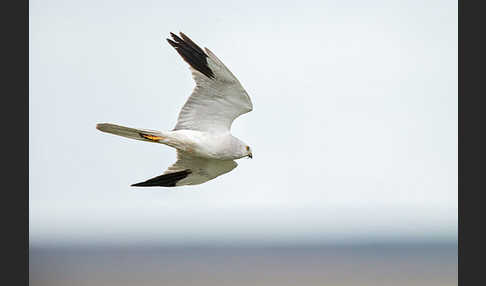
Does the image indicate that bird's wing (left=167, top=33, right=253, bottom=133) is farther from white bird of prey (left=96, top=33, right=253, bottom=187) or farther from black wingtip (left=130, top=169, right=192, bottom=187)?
black wingtip (left=130, top=169, right=192, bottom=187)

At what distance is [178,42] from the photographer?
627 cm

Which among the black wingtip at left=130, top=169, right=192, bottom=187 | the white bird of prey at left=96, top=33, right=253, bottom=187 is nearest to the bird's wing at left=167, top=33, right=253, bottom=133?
the white bird of prey at left=96, top=33, right=253, bottom=187

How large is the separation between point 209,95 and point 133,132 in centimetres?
63

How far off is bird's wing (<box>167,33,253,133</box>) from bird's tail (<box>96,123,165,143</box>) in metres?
0.25

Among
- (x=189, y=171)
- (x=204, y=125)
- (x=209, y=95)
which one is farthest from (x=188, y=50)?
(x=189, y=171)

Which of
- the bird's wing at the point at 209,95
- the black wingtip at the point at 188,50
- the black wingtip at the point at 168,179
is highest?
the black wingtip at the point at 188,50

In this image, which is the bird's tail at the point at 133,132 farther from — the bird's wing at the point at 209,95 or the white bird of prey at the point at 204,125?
the bird's wing at the point at 209,95

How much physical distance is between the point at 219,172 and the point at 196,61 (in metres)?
0.99

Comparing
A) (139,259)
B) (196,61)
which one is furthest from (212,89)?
(139,259)

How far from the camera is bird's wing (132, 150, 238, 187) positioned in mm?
6746

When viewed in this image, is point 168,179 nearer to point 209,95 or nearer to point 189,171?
point 189,171

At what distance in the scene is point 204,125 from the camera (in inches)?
260

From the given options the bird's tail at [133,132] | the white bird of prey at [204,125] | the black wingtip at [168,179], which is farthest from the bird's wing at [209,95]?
the black wingtip at [168,179]

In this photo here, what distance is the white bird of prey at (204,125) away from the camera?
247 inches
